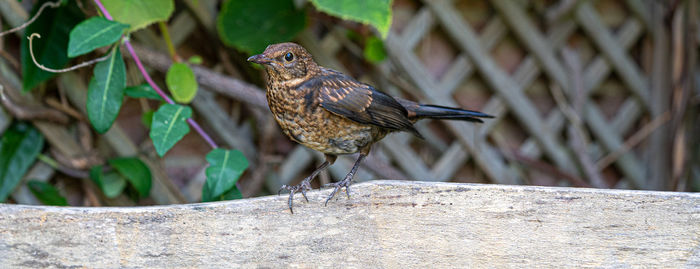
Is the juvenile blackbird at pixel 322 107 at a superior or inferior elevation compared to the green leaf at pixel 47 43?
inferior

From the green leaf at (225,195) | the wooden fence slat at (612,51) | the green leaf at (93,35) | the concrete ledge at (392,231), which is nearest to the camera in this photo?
the concrete ledge at (392,231)

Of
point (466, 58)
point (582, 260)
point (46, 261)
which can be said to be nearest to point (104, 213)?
point (46, 261)

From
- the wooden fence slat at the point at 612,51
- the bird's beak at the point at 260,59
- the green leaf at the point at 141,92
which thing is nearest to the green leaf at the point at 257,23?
the green leaf at the point at 141,92

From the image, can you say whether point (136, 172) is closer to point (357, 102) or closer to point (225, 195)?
point (225, 195)

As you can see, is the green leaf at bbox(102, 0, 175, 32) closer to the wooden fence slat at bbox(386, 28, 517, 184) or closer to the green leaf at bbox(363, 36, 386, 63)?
the green leaf at bbox(363, 36, 386, 63)

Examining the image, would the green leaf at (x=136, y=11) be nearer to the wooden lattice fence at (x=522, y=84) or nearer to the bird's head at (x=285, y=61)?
the bird's head at (x=285, y=61)

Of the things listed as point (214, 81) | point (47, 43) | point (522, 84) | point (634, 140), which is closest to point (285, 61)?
point (214, 81)

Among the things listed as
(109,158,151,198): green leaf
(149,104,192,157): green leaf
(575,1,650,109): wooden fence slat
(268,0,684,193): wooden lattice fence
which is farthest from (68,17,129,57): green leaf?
(575,1,650,109): wooden fence slat
